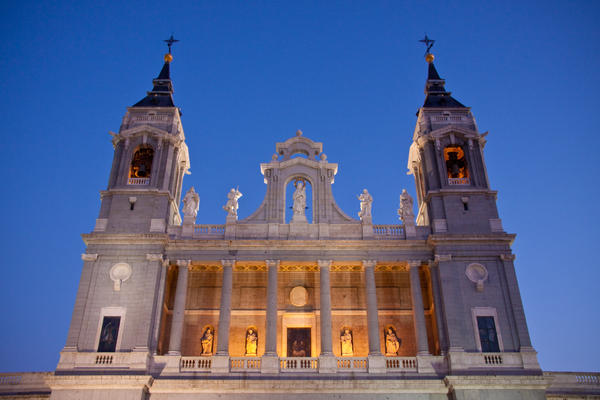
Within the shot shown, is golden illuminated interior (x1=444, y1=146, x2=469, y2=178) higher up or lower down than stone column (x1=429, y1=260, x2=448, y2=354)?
higher up

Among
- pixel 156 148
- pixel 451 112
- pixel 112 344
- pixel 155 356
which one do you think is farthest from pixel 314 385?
pixel 451 112

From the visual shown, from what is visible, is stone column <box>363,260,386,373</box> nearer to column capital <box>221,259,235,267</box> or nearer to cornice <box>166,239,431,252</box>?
cornice <box>166,239,431,252</box>

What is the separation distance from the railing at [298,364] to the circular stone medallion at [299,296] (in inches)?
164

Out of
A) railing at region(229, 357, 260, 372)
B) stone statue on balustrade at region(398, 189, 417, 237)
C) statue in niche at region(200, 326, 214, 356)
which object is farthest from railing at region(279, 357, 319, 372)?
stone statue on balustrade at region(398, 189, 417, 237)

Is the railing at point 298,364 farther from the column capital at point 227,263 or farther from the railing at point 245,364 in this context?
the column capital at point 227,263

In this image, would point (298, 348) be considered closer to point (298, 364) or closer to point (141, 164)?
point (298, 364)

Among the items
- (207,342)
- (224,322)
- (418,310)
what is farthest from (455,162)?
(207,342)

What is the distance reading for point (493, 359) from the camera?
26.6 metres

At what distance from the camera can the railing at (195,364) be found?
88.1ft

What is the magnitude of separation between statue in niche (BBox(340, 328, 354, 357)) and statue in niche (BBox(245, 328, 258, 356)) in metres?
4.71

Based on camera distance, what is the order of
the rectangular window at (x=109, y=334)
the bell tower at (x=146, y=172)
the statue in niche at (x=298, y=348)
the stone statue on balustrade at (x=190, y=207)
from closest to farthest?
Answer: the rectangular window at (x=109, y=334) → the statue in niche at (x=298, y=348) → the bell tower at (x=146, y=172) → the stone statue on balustrade at (x=190, y=207)

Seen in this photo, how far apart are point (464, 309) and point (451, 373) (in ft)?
11.3

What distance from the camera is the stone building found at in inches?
1026

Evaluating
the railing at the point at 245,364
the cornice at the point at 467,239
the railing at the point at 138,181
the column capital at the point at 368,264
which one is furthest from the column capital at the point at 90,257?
the cornice at the point at 467,239
